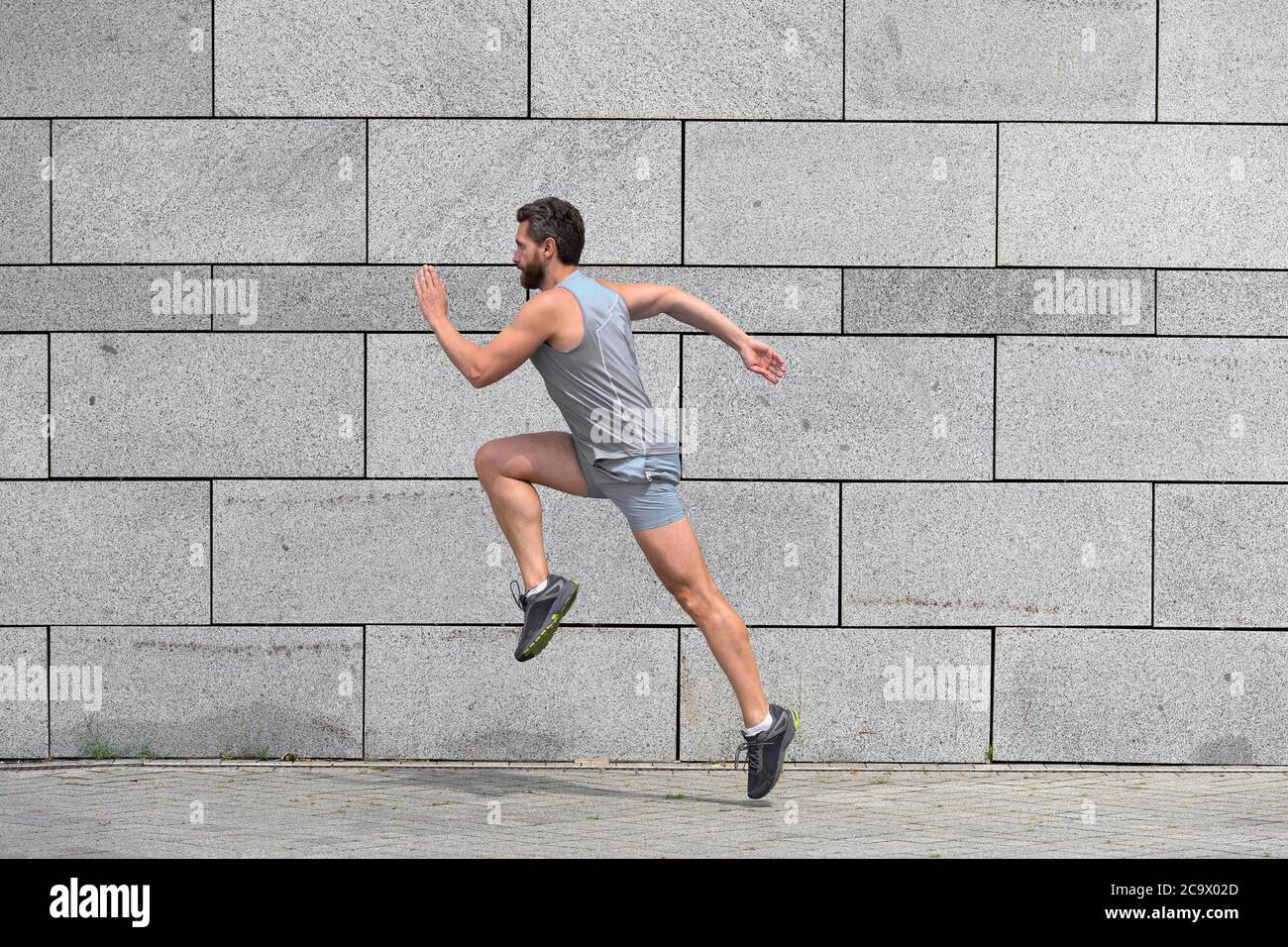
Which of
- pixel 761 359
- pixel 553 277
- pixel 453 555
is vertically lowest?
pixel 453 555

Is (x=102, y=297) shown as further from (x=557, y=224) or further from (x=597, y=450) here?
(x=597, y=450)

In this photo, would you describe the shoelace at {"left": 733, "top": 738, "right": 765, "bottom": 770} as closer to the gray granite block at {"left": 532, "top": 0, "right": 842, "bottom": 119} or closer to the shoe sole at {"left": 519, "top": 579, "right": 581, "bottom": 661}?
the shoe sole at {"left": 519, "top": 579, "right": 581, "bottom": 661}

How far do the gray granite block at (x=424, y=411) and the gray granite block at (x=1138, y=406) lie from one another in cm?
184

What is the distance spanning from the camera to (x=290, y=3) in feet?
25.6

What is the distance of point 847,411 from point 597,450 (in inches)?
72.3

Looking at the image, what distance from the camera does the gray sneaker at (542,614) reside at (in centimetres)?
629

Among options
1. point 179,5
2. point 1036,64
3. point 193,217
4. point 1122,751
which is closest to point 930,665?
point 1122,751

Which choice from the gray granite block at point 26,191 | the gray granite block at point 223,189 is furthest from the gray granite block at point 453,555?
the gray granite block at point 26,191

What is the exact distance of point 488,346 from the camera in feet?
20.2

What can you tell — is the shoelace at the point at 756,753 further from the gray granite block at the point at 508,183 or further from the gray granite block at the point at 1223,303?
the gray granite block at the point at 1223,303

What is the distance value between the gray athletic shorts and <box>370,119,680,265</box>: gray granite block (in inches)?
65.1

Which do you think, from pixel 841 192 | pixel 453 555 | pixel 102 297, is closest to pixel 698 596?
pixel 453 555

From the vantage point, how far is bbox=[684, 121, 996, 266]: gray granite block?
25.4 ft

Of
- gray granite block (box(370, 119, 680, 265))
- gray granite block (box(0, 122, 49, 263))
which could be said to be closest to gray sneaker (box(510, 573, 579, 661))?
gray granite block (box(370, 119, 680, 265))
